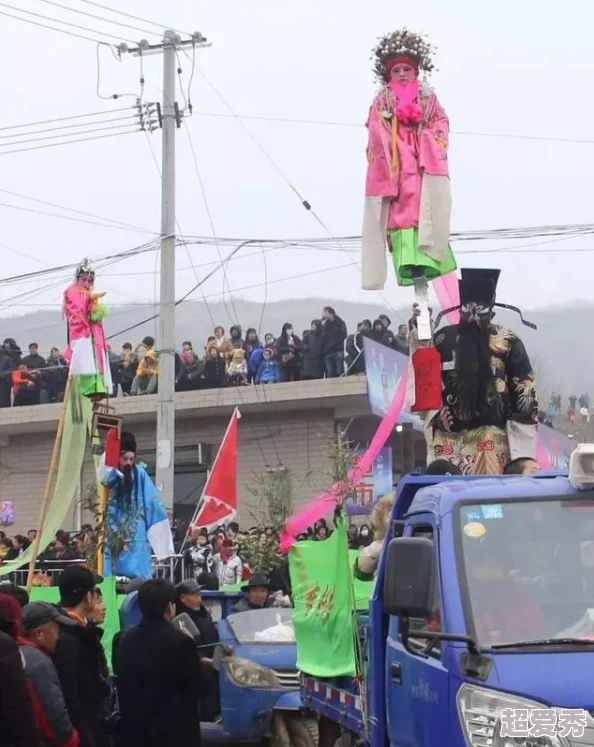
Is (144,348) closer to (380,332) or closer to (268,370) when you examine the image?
(268,370)

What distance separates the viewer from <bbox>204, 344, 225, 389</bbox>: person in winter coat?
78.5 feet

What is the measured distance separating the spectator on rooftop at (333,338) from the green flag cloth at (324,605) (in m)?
14.6

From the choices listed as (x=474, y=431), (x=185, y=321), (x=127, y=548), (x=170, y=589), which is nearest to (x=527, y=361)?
(x=474, y=431)

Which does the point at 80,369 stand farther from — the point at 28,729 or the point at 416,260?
the point at 28,729

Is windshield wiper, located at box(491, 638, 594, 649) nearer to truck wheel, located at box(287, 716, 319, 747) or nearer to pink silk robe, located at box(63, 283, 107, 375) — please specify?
truck wheel, located at box(287, 716, 319, 747)

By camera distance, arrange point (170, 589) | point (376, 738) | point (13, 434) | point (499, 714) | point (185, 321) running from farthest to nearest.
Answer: point (185, 321) < point (13, 434) < point (170, 589) < point (376, 738) < point (499, 714)

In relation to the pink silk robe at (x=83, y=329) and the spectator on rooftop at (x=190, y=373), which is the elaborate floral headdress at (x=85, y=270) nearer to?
the pink silk robe at (x=83, y=329)

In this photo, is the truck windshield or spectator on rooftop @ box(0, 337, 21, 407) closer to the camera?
the truck windshield

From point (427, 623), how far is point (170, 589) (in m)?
2.02

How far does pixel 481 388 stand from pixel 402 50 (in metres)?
2.53

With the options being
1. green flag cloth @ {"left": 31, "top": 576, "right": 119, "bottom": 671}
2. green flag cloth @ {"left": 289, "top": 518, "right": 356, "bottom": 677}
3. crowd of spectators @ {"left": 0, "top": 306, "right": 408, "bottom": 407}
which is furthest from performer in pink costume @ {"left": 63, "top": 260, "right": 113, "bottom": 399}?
crowd of spectators @ {"left": 0, "top": 306, "right": 408, "bottom": 407}

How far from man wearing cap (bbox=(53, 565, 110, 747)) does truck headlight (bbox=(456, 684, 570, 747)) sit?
2505mm

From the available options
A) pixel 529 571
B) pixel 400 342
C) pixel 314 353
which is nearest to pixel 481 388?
pixel 529 571

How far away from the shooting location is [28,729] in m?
5.39
